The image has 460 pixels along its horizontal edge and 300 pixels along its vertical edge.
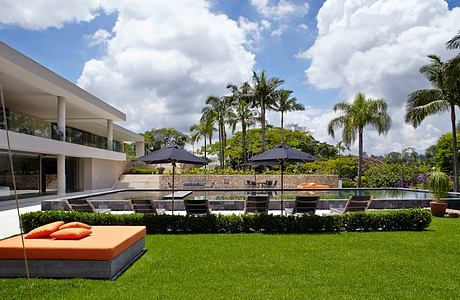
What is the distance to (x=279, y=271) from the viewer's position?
21.1 feet

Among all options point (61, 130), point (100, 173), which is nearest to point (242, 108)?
point (100, 173)

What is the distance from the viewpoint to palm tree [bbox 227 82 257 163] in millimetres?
40531

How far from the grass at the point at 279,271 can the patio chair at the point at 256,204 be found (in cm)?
379

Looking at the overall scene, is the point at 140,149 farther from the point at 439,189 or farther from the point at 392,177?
the point at 439,189

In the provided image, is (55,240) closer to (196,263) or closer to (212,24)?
(196,263)

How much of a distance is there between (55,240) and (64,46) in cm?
1011

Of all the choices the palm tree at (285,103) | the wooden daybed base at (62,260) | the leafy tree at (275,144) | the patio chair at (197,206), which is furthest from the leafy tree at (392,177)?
the wooden daybed base at (62,260)

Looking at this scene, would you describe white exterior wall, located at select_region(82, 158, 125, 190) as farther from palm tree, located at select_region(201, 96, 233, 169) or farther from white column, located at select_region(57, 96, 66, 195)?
palm tree, located at select_region(201, 96, 233, 169)

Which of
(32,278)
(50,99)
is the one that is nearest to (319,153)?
(50,99)

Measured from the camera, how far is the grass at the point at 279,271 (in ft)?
17.5

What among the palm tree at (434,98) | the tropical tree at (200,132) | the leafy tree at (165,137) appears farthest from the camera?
the leafy tree at (165,137)

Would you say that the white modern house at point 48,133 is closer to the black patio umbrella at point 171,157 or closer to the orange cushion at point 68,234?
the black patio umbrella at point 171,157

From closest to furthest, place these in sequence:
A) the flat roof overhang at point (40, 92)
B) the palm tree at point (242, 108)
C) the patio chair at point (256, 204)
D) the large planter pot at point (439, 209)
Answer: the patio chair at point (256, 204) < the large planter pot at point (439, 209) < the flat roof overhang at point (40, 92) < the palm tree at point (242, 108)

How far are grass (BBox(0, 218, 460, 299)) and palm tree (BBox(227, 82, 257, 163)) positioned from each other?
31.4 meters
